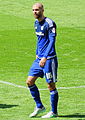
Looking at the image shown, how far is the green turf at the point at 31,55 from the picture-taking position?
1209 centimetres

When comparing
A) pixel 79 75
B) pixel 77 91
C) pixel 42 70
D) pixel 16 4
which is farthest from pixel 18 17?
pixel 42 70

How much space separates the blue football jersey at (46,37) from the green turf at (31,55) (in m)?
1.31

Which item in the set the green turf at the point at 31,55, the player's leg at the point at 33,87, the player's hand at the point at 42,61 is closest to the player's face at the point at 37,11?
the player's hand at the point at 42,61

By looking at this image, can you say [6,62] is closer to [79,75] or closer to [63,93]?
[79,75]

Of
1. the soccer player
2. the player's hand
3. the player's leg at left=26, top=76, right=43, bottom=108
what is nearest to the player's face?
the soccer player

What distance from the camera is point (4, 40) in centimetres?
2480

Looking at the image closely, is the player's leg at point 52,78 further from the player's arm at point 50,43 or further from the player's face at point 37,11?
the player's face at point 37,11

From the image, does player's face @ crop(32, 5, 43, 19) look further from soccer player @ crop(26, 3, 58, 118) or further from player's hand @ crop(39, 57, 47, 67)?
player's hand @ crop(39, 57, 47, 67)

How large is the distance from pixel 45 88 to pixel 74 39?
35.9 ft

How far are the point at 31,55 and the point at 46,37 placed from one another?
10.4 meters

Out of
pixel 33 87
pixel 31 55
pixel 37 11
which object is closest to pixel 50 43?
pixel 37 11

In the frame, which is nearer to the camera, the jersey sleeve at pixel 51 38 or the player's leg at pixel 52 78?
the jersey sleeve at pixel 51 38

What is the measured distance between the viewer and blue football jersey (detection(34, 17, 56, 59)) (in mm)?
10555

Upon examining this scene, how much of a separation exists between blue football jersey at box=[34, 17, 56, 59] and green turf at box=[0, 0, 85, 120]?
1.31 metres
